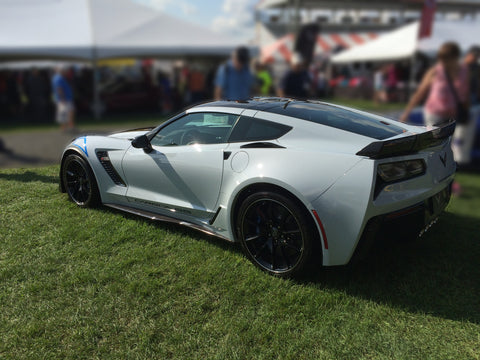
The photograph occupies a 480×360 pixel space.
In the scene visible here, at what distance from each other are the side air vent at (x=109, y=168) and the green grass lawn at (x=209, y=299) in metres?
0.46

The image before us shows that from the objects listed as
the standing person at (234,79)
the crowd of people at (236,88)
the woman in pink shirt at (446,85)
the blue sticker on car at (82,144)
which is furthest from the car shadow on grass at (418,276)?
the standing person at (234,79)

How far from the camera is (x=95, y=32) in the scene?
1313cm

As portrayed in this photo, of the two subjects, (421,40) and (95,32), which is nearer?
(95,32)

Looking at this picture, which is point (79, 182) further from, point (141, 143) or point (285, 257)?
point (285, 257)

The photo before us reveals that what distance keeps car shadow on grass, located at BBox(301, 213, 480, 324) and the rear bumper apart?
9 cm

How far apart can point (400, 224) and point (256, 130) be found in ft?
4.17

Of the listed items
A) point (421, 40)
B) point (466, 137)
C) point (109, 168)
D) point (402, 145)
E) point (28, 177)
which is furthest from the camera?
point (421, 40)

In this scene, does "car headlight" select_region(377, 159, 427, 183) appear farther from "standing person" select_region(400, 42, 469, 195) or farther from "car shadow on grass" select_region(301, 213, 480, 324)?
"standing person" select_region(400, 42, 469, 195)

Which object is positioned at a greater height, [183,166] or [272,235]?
[183,166]

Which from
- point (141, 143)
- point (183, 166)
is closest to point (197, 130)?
point (183, 166)

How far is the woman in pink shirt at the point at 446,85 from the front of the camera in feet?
16.6

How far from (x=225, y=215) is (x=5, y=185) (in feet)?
10.5

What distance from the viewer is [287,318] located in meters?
2.68

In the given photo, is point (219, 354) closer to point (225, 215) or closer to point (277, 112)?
point (225, 215)
